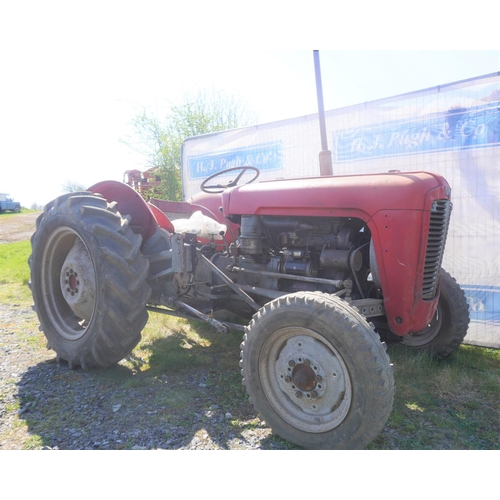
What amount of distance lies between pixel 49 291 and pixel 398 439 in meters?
3.19

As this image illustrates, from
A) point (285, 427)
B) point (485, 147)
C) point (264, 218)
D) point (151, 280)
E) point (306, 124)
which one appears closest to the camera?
point (285, 427)

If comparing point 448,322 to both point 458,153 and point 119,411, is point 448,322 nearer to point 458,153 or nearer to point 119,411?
point 458,153

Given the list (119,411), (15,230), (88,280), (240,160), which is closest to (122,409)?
(119,411)

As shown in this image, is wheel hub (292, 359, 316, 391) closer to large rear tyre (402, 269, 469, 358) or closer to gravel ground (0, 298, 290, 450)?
gravel ground (0, 298, 290, 450)

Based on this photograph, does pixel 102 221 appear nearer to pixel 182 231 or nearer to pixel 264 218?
pixel 182 231

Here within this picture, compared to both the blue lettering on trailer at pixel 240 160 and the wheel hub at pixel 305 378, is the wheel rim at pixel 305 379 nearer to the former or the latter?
the wheel hub at pixel 305 378

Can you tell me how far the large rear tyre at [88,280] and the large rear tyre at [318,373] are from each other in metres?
1.13

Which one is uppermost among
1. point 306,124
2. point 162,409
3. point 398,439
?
point 306,124

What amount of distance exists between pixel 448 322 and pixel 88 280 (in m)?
3.19

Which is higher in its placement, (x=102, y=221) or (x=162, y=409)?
(x=102, y=221)

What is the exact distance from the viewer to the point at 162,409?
9.08 feet

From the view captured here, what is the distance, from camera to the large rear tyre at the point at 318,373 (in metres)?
2.07

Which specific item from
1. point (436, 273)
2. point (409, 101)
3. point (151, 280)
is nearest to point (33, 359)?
point (151, 280)

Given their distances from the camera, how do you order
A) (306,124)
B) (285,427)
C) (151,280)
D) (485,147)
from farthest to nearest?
1. (306,124)
2. (485,147)
3. (151,280)
4. (285,427)
